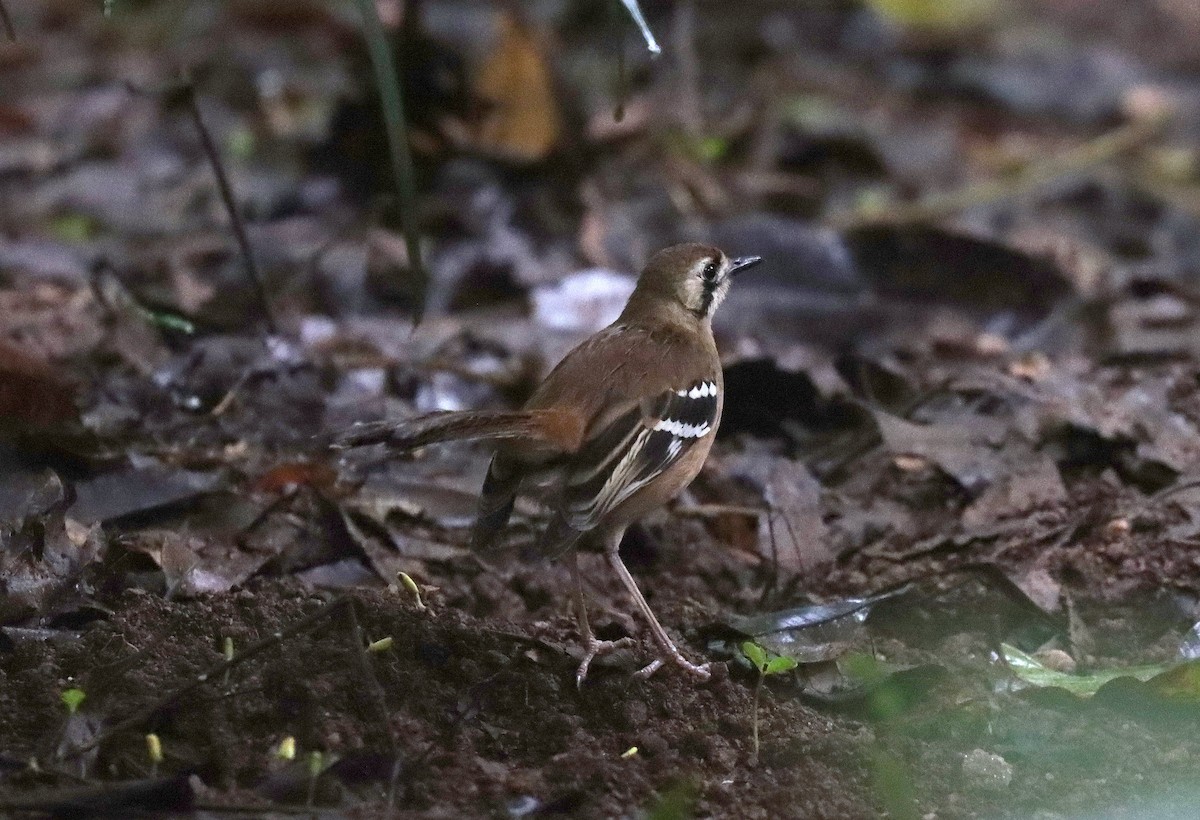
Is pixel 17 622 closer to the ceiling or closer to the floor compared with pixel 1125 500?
closer to the ceiling

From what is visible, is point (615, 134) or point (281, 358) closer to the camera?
point (281, 358)

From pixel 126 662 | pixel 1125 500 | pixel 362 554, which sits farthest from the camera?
pixel 1125 500

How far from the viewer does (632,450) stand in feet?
13.9

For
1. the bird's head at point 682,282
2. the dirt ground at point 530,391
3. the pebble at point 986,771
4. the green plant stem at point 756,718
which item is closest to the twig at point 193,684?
the dirt ground at point 530,391

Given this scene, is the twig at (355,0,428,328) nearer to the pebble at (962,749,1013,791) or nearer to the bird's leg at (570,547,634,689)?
the bird's leg at (570,547,634,689)

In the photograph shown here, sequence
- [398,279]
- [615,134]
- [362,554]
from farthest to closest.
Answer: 1. [615,134]
2. [398,279]
3. [362,554]

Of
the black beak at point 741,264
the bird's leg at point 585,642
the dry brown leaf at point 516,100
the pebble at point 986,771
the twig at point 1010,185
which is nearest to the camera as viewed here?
the pebble at point 986,771

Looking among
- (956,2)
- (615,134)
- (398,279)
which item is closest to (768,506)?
(398,279)

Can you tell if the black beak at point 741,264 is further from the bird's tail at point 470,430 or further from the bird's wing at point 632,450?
the bird's tail at point 470,430

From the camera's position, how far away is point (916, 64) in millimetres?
10953

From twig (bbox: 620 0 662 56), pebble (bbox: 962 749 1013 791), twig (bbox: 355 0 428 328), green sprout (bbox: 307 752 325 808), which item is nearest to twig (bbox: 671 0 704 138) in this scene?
twig (bbox: 620 0 662 56)

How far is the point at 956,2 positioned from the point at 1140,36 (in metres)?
1.80

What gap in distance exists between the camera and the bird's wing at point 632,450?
4008 millimetres

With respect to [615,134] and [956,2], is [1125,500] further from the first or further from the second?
[956,2]
